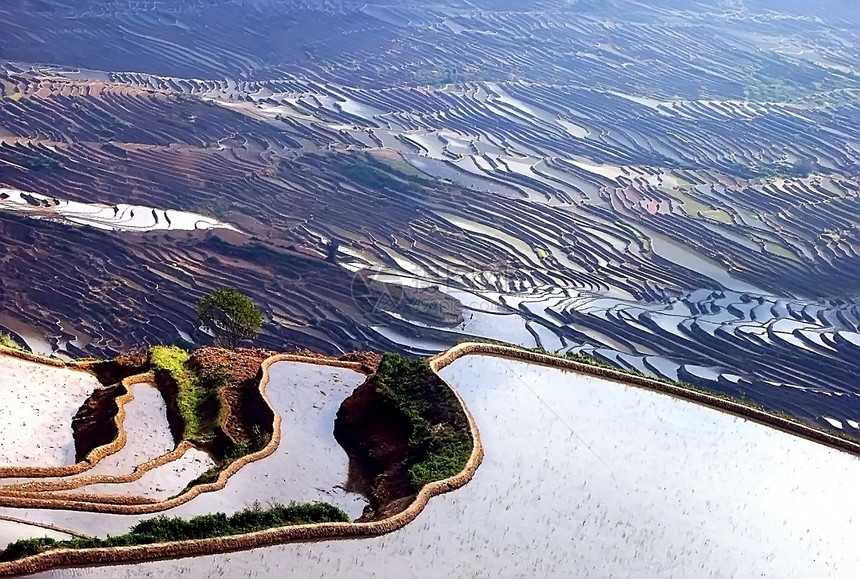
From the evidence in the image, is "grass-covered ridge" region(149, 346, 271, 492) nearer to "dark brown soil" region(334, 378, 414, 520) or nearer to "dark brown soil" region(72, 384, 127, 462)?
"dark brown soil" region(72, 384, 127, 462)

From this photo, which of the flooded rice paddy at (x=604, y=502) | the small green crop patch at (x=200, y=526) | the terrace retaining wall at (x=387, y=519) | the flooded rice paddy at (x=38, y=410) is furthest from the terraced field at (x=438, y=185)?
the small green crop patch at (x=200, y=526)

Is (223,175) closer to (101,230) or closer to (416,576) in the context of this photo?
(101,230)

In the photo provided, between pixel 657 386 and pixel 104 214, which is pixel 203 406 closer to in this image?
pixel 657 386

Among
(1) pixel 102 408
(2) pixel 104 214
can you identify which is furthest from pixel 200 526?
(2) pixel 104 214

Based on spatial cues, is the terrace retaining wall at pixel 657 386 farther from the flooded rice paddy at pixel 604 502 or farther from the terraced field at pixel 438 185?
the terraced field at pixel 438 185

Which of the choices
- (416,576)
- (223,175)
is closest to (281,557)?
(416,576)
